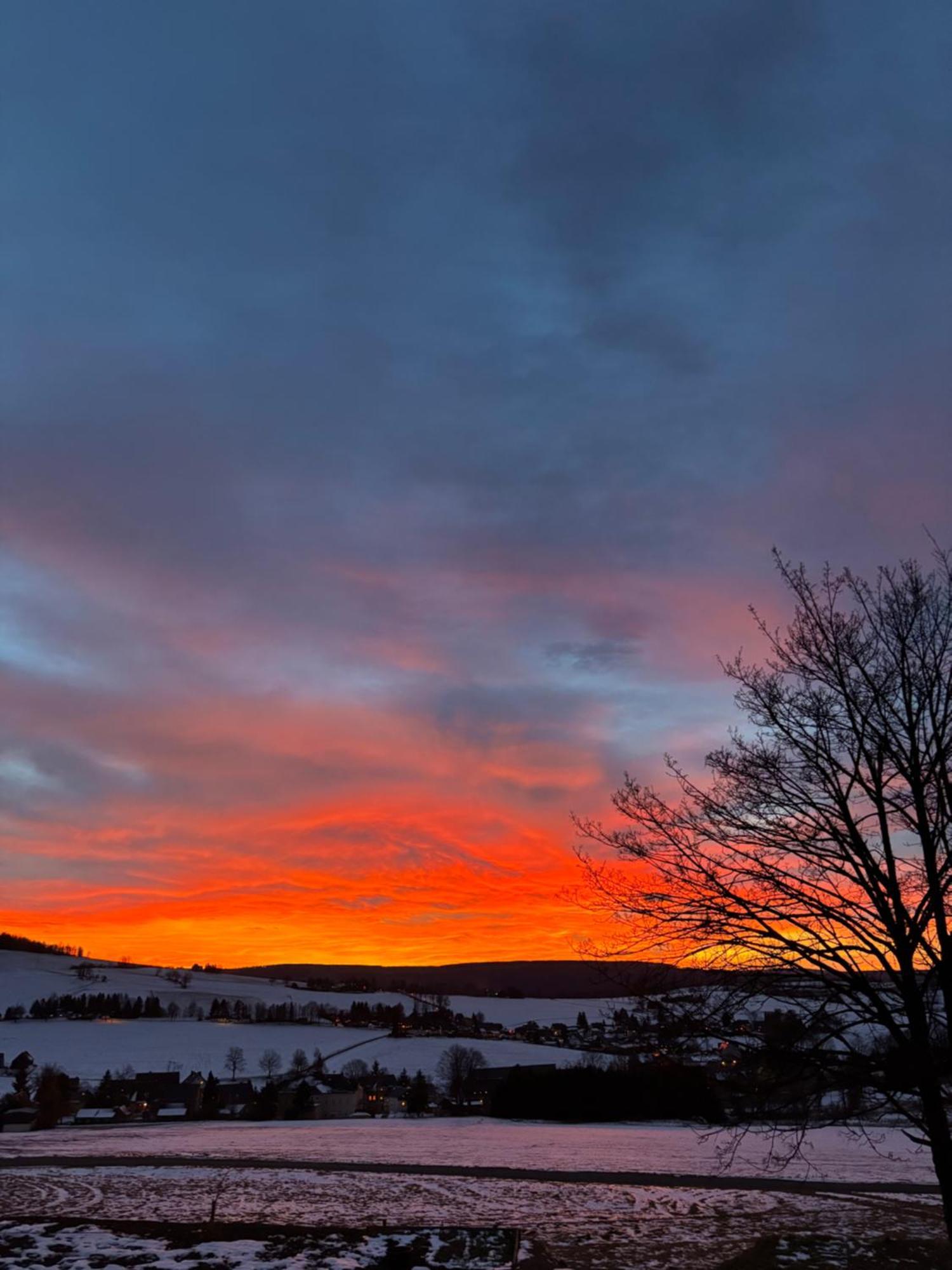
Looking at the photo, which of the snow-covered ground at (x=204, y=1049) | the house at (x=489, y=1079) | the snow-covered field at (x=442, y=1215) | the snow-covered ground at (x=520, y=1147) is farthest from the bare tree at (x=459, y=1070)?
the snow-covered field at (x=442, y=1215)

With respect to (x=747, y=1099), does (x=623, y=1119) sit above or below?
below

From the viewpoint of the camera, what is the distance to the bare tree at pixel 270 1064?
15262 cm

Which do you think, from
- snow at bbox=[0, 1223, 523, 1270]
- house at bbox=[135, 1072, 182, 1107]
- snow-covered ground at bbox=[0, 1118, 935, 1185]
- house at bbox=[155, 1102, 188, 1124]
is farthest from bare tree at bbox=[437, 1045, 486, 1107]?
snow at bbox=[0, 1223, 523, 1270]

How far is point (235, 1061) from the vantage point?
6250 inches

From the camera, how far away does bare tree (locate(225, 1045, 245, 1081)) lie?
15512cm

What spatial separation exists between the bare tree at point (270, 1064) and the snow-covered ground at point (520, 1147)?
91.4 m

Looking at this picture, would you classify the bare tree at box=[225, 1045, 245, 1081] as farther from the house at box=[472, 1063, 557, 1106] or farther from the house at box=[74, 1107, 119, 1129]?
the house at box=[74, 1107, 119, 1129]

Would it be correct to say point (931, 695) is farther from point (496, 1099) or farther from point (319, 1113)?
point (319, 1113)

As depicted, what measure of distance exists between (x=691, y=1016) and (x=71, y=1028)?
22050 cm

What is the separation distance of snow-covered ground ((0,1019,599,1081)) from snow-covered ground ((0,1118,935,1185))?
270 ft

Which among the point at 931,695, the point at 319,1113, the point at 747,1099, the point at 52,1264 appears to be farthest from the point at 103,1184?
the point at 319,1113

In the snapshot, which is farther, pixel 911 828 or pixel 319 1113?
pixel 319 1113

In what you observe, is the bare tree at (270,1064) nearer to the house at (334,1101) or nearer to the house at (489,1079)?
the house at (334,1101)

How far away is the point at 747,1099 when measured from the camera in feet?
39.9
